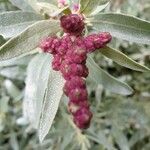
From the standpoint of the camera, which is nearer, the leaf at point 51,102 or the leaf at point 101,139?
the leaf at point 51,102

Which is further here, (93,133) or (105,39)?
(93,133)

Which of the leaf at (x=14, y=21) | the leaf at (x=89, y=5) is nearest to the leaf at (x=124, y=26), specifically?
the leaf at (x=89, y=5)

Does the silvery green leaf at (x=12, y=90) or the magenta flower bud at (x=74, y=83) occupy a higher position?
the magenta flower bud at (x=74, y=83)

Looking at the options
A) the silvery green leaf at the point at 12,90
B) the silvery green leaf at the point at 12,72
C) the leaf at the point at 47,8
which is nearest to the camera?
the leaf at the point at 47,8

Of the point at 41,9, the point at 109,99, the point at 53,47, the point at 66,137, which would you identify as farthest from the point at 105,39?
the point at 109,99

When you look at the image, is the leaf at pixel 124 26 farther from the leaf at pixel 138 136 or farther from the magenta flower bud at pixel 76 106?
the leaf at pixel 138 136

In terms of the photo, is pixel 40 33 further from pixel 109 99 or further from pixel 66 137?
pixel 109 99
